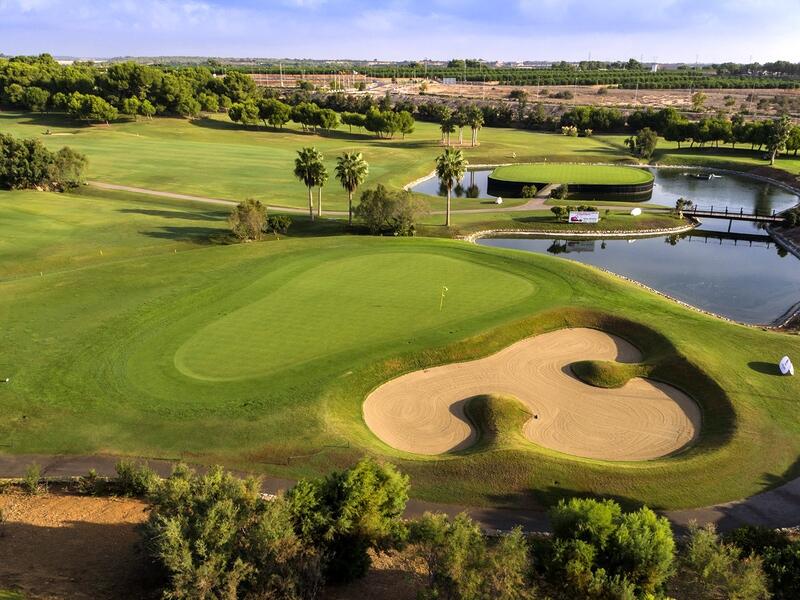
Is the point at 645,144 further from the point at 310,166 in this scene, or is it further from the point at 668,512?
the point at 668,512

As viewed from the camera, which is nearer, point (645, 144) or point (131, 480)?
point (131, 480)

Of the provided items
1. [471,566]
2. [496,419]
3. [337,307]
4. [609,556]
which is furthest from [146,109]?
[609,556]

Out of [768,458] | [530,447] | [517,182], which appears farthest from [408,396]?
[517,182]

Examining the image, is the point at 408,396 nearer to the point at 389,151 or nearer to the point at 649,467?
the point at 649,467

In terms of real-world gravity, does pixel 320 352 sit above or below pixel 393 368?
above

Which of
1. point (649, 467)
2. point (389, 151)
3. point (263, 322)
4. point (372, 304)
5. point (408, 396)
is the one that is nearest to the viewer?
point (649, 467)

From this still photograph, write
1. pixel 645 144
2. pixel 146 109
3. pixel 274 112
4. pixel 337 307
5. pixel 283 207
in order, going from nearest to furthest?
pixel 337 307, pixel 283 207, pixel 645 144, pixel 146 109, pixel 274 112

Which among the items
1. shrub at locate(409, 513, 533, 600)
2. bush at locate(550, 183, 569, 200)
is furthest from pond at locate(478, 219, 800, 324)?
shrub at locate(409, 513, 533, 600)
